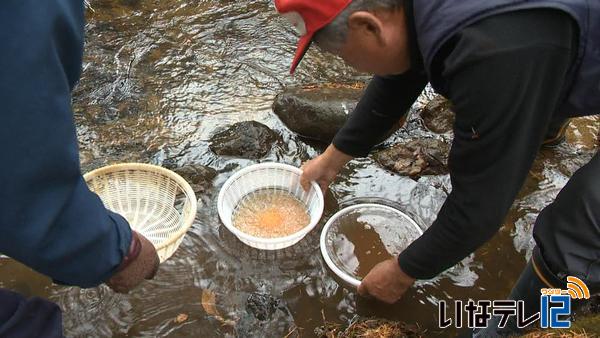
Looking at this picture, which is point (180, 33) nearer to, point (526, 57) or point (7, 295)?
point (7, 295)

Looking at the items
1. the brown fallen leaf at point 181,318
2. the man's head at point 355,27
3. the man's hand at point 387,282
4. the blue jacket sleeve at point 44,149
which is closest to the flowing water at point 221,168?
the brown fallen leaf at point 181,318

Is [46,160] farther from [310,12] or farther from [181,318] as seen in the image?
[181,318]

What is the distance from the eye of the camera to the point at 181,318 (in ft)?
9.06

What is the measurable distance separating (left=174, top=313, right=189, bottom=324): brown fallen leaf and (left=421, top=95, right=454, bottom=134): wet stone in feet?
7.83

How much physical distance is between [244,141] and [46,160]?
2.27 metres

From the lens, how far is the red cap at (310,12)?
5.41ft

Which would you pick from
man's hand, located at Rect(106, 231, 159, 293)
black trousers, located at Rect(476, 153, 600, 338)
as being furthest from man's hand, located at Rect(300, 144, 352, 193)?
man's hand, located at Rect(106, 231, 159, 293)

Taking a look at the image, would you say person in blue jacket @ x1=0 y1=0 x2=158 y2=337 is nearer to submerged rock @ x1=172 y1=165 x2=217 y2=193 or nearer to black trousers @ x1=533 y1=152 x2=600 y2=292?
submerged rock @ x1=172 y1=165 x2=217 y2=193

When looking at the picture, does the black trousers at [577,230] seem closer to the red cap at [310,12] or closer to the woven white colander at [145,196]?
the red cap at [310,12]

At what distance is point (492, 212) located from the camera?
1.91 metres

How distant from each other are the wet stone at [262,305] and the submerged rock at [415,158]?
1383 millimetres

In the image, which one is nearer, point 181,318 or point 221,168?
point 181,318

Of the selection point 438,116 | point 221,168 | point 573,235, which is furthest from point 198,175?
point 573,235

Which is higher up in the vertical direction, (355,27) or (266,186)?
(355,27)
